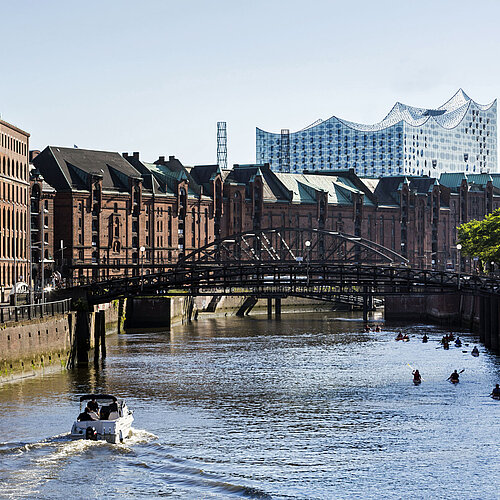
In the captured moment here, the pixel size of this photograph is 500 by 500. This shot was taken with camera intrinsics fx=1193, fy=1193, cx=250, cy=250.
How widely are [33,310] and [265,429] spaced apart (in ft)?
91.4

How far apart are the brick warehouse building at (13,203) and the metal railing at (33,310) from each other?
40.5 meters

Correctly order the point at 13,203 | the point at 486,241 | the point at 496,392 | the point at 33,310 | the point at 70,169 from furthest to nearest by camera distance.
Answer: the point at 70,169 → the point at 486,241 → the point at 13,203 → the point at 33,310 → the point at 496,392

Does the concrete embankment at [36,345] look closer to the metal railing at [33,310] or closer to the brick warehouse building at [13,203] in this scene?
the metal railing at [33,310]

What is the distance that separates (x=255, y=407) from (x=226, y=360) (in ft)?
93.1

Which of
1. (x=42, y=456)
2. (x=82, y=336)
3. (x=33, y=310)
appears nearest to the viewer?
(x=42, y=456)

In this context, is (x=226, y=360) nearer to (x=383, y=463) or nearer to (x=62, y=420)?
(x=62, y=420)

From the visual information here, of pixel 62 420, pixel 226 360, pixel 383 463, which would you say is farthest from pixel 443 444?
pixel 226 360

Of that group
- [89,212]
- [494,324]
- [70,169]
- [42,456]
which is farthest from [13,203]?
[42,456]

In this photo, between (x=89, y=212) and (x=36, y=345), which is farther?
(x=89, y=212)

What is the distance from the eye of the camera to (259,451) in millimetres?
64625

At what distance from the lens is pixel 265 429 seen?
7100cm

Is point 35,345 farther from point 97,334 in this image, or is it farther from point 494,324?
point 494,324

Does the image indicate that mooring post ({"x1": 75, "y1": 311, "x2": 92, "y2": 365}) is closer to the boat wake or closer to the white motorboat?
the boat wake

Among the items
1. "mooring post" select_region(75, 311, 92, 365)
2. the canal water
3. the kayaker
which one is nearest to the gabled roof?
the canal water
